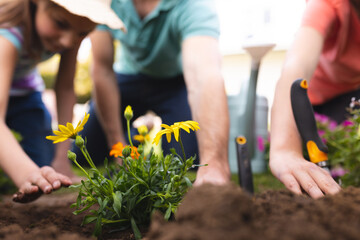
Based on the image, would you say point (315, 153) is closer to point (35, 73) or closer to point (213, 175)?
point (213, 175)

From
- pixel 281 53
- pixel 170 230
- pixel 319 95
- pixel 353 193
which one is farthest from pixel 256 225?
pixel 281 53

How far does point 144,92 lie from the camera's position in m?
2.80

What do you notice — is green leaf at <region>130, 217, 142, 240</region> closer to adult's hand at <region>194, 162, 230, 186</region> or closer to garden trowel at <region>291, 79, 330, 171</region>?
adult's hand at <region>194, 162, 230, 186</region>

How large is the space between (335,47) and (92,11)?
1.39 metres

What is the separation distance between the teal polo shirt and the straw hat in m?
0.51

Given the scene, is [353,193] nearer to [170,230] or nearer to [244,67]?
[170,230]

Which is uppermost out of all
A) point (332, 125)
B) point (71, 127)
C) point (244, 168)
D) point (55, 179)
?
point (71, 127)

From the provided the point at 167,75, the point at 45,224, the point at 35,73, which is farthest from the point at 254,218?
the point at 35,73

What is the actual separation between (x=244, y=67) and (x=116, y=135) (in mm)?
8776

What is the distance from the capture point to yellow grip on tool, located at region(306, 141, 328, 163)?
1173 mm

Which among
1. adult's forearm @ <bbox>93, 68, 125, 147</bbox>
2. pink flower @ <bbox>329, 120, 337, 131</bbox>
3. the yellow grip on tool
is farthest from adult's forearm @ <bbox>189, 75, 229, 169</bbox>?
adult's forearm @ <bbox>93, 68, 125, 147</bbox>

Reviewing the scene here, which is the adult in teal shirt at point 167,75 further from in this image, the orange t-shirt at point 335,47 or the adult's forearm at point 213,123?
the orange t-shirt at point 335,47

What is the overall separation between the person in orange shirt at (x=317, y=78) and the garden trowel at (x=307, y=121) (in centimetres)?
5

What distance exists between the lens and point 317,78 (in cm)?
233
